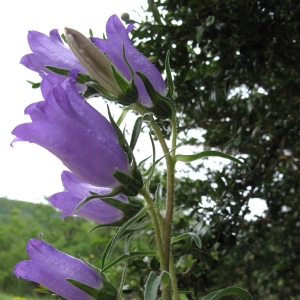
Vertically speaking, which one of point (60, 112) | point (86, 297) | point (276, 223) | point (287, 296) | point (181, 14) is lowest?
point (86, 297)

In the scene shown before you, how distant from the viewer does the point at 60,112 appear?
43 centimetres

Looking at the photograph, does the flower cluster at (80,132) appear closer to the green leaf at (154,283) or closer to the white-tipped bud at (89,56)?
the white-tipped bud at (89,56)

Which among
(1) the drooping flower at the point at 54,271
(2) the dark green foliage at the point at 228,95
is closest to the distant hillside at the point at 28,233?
(2) the dark green foliage at the point at 228,95

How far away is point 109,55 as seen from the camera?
0.53m

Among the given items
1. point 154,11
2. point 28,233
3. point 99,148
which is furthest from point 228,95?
point 28,233

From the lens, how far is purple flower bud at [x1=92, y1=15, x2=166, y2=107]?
0.52 metres

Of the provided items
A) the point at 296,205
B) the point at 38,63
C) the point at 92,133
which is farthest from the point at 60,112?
the point at 296,205

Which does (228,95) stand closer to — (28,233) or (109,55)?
(109,55)

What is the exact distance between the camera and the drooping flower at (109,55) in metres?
0.52

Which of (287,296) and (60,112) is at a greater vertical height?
(287,296)

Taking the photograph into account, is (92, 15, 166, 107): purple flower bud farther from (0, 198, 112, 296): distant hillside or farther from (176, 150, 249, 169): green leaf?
(0, 198, 112, 296): distant hillside

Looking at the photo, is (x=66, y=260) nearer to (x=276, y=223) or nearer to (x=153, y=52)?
(x=153, y=52)

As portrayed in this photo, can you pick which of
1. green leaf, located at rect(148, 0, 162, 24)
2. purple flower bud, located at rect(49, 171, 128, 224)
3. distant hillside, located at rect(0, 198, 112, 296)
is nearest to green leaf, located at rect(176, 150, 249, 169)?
purple flower bud, located at rect(49, 171, 128, 224)

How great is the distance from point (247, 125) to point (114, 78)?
2.30 feet
